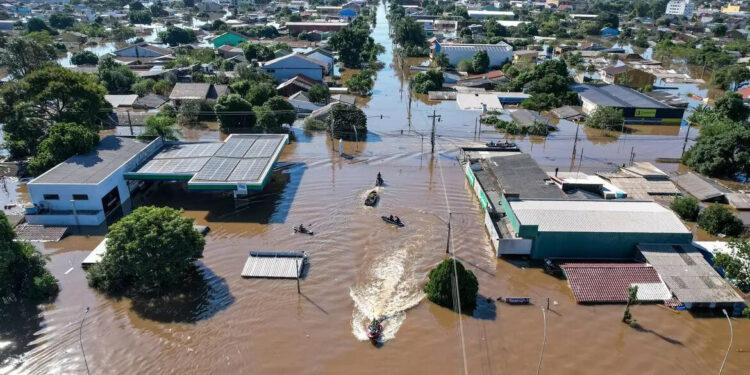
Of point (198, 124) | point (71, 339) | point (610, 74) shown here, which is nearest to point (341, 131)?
point (198, 124)

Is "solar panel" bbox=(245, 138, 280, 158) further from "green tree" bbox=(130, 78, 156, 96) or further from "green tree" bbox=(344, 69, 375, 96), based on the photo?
"green tree" bbox=(130, 78, 156, 96)

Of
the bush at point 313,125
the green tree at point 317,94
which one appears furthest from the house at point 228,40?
the bush at point 313,125

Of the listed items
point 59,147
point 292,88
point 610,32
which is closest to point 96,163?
point 59,147

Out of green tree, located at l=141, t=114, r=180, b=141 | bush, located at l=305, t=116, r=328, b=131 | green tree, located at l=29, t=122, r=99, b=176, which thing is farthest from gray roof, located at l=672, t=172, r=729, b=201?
green tree, located at l=29, t=122, r=99, b=176

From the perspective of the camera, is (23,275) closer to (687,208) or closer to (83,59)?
(687,208)

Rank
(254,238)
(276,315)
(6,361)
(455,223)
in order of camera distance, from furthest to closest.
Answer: (455,223) < (254,238) < (276,315) < (6,361)

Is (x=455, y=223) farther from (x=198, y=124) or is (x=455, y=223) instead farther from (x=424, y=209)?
(x=198, y=124)
